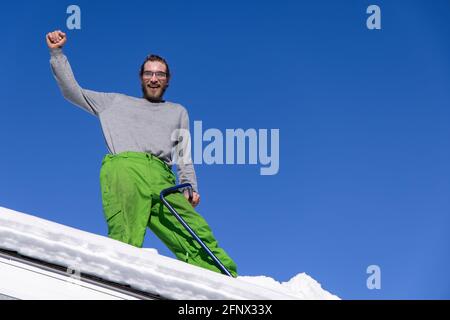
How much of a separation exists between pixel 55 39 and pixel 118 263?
2.22 m

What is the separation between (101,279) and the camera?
130 cm

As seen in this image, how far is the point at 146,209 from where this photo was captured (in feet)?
10.00

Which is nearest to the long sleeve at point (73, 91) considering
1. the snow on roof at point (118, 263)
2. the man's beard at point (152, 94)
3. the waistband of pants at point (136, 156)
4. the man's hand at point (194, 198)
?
the man's beard at point (152, 94)

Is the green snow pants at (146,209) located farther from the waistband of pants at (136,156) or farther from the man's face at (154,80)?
the man's face at (154,80)

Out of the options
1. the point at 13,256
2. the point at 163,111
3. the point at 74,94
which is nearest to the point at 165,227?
the point at 163,111

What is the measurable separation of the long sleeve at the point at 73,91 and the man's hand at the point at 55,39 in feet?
0.11

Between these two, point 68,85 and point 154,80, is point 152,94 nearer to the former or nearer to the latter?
point 154,80

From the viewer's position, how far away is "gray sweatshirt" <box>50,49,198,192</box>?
3.29 metres

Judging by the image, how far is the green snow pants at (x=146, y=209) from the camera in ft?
9.88

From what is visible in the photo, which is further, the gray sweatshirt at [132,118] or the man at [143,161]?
the gray sweatshirt at [132,118]

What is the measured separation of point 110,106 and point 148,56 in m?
0.42

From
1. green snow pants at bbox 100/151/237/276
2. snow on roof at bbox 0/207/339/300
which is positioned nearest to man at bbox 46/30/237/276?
green snow pants at bbox 100/151/237/276
